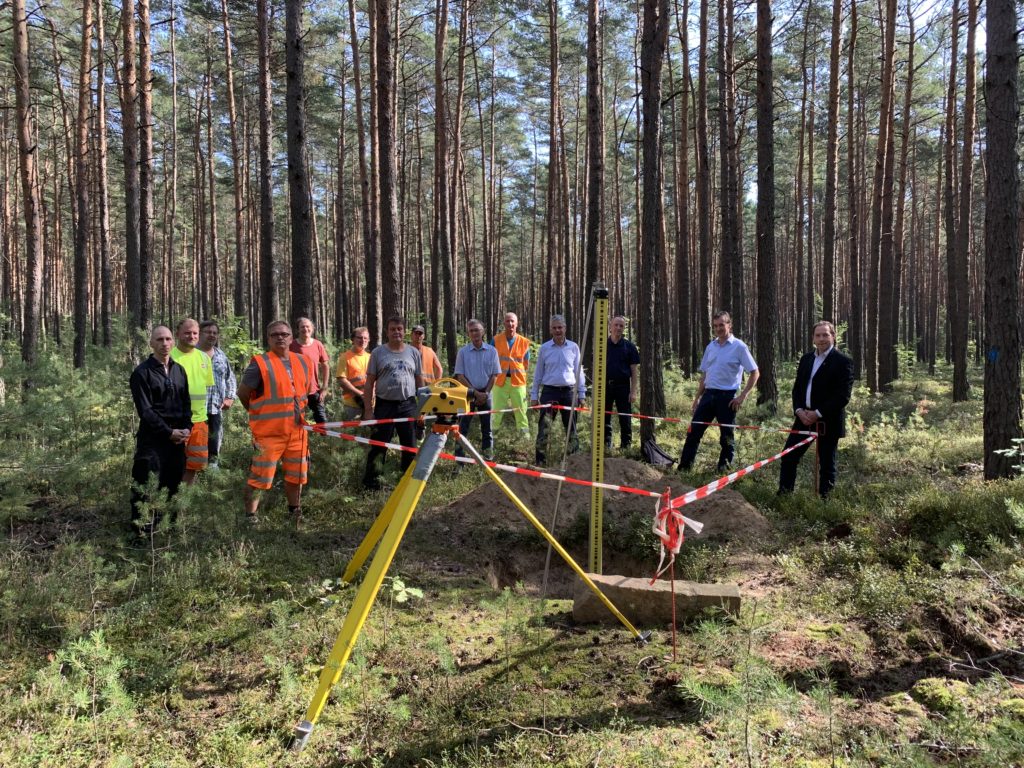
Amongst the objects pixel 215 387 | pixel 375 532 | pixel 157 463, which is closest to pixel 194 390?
pixel 215 387

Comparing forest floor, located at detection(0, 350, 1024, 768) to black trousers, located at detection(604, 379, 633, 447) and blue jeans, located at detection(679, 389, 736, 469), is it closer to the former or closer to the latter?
blue jeans, located at detection(679, 389, 736, 469)

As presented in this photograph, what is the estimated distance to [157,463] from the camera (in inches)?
207

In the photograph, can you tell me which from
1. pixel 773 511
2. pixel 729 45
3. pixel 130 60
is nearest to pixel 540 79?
pixel 729 45

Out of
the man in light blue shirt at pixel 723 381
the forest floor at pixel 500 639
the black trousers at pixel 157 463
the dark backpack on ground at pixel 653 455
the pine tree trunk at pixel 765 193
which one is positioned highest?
the pine tree trunk at pixel 765 193

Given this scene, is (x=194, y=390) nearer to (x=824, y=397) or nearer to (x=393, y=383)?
(x=393, y=383)

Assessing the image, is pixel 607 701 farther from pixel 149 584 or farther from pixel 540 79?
pixel 540 79

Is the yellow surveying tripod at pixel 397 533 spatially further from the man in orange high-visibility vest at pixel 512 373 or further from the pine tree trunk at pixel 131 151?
the pine tree trunk at pixel 131 151

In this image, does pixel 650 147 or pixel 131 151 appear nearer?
pixel 650 147

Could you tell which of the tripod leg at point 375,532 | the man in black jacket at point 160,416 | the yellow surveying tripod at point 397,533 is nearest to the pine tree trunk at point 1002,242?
the yellow surveying tripod at point 397,533

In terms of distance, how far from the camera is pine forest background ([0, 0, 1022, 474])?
965 centimetres

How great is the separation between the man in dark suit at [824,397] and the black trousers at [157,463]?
613 cm

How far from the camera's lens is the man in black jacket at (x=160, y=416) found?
5164 mm

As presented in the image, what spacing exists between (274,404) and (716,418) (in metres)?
5.09

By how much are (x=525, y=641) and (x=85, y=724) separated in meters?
2.35
